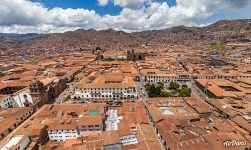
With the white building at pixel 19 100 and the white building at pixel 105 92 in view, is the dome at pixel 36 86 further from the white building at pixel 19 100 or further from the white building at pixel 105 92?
the white building at pixel 105 92

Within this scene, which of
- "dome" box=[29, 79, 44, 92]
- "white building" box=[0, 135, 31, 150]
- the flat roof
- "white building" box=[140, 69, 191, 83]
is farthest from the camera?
"white building" box=[140, 69, 191, 83]

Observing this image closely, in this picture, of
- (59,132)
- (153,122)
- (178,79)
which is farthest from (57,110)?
(178,79)

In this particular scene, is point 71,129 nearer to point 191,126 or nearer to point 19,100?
point 191,126

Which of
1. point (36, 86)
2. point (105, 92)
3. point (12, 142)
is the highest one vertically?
point (36, 86)

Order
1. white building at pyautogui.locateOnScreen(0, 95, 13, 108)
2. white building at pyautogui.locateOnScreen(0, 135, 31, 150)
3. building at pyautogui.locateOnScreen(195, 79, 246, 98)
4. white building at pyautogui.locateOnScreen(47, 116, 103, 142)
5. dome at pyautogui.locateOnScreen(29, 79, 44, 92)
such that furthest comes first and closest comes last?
building at pyautogui.locateOnScreen(195, 79, 246, 98), dome at pyautogui.locateOnScreen(29, 79, 44, 92), white building at pyautogui.locateOnScreen(0, 95, 13, 108), white building at pyautogui.locateOnScreen(47, 116, 103, 142), white building at pyautogui.locateOnScreen(0, 135, 31, 150)

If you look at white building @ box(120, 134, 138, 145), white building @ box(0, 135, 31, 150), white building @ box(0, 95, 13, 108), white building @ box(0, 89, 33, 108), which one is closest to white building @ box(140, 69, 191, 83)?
white building @ box(0, 89, 33, 108)

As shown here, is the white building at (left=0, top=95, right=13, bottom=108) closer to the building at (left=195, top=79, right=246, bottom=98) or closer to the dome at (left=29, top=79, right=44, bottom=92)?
the dome at (left=29, top=79, right=44, bottom=92)

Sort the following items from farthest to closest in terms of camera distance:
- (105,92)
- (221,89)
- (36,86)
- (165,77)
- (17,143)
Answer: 1. (165,77)
2. (221,89)
3. (105,92)
4. (36,86)
5. (17,143)

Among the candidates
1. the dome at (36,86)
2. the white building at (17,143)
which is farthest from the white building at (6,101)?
the white building at (17,143)

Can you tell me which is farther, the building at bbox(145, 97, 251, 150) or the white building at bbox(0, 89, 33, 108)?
the white building at bbox(0, 89, 33, 108)

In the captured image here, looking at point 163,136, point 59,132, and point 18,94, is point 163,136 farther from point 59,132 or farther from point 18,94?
point 18,94

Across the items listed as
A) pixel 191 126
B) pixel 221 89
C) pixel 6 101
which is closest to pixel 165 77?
pixel 221 89
